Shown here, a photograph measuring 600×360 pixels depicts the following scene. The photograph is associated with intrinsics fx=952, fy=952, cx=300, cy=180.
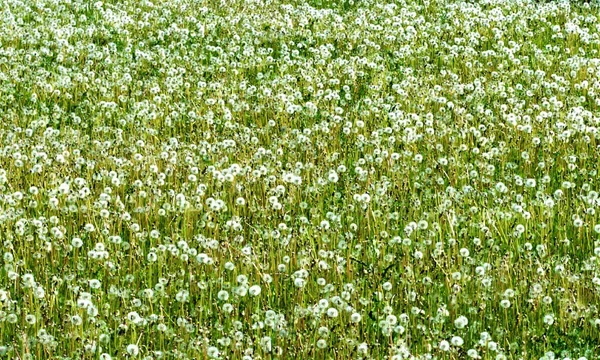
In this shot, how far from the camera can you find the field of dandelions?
4984mm

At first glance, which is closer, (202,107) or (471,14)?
(202,107)

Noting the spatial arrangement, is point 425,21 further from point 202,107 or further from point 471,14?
point 202,107

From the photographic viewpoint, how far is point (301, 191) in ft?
22.7

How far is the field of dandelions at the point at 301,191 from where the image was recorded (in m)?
4.98

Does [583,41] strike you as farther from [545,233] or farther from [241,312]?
[241,312]

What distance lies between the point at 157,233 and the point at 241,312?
0.94m

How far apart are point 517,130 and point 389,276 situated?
3.14 m

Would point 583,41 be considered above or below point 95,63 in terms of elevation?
above

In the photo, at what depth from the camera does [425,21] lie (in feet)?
41.7

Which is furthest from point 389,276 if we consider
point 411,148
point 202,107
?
point 202,107

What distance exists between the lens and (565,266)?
5648 mm

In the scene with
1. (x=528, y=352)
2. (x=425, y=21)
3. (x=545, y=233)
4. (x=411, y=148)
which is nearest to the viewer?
(x=528, y=352)

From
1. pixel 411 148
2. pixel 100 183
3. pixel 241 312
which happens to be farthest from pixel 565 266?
pixel 100 183

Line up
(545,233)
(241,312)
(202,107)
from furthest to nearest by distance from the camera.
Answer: (202,107) < (545,233) < (241,312)
